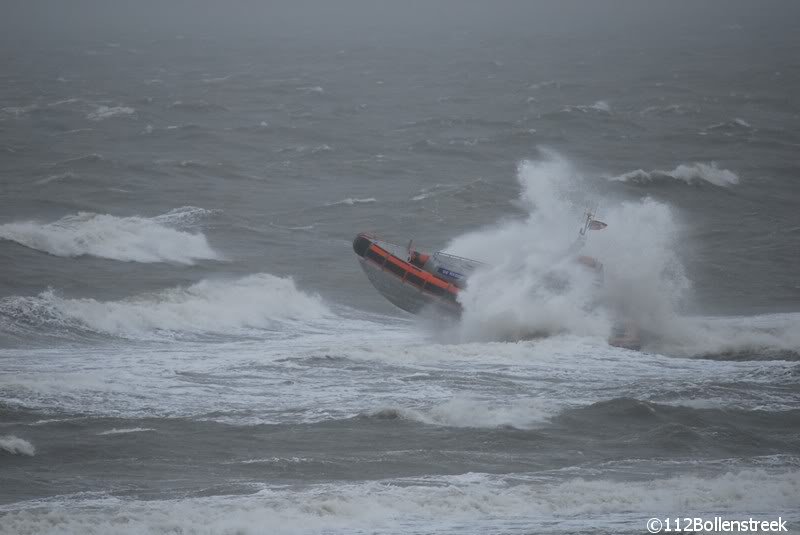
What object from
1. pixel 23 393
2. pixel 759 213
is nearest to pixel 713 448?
pixel 23 393

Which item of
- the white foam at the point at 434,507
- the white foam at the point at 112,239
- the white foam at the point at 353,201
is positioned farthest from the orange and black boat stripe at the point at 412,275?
the white foam at the point at 353,201

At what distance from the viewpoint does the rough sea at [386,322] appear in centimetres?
1738

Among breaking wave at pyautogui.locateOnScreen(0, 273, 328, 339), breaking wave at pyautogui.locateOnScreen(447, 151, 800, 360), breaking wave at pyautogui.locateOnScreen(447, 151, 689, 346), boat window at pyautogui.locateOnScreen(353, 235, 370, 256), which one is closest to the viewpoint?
breaking wave at pyautogui.locateOnScreen(0, 273, 328, 339)

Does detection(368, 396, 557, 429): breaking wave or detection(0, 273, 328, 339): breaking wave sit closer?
detection(368, 396, 557, 429): breaking wave

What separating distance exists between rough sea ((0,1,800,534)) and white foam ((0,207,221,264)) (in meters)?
0.15

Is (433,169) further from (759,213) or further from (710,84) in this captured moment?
(710,84)

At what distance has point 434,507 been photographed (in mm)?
16859

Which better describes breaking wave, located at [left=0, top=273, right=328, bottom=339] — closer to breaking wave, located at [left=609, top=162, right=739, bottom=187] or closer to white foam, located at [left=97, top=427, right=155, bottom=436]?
white foam, located at [left=97, top=427, right=155, bottom=436]

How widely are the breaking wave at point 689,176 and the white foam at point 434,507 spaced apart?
1174 inches

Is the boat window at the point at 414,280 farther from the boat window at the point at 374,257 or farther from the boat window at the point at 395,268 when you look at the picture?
the boat window at the point at 374,257

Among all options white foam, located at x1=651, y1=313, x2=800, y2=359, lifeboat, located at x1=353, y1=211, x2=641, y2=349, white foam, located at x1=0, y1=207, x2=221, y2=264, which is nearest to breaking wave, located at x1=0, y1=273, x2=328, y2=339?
lifeboat, located at x1=353, y1=211, x2=641, y2=349

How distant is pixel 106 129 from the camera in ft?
189

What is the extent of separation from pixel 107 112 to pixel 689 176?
33354 mm

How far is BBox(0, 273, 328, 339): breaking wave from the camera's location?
26.8 meters
